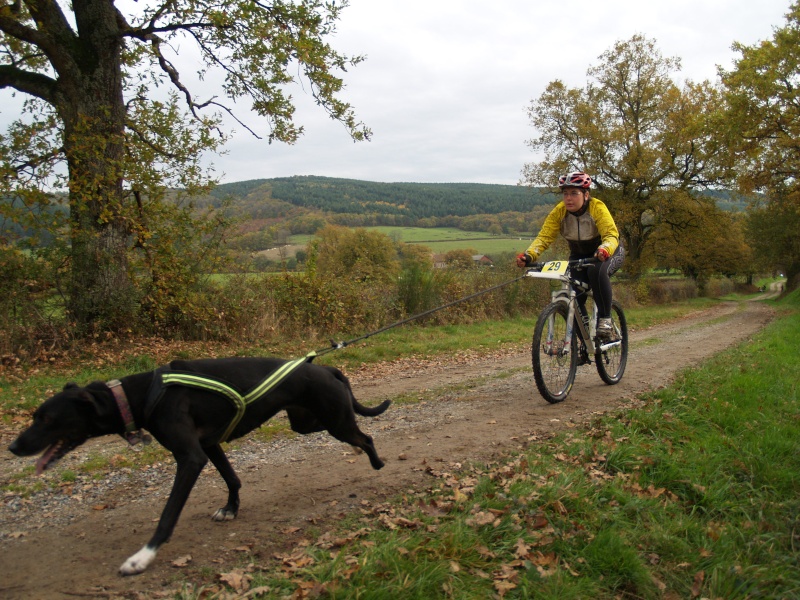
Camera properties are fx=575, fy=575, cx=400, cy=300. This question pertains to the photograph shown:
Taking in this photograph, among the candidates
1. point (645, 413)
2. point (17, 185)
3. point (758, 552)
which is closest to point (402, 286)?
point (17, 185)

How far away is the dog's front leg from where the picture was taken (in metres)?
3.17

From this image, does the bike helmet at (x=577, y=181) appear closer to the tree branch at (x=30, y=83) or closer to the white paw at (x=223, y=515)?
the white paw at (x=223, y=515)

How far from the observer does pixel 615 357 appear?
793cm

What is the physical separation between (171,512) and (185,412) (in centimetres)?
57

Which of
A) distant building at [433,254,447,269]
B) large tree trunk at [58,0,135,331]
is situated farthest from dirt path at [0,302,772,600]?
distant building at [433,254,447,269]

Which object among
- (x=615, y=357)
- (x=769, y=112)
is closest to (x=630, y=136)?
(x=769, y=112)

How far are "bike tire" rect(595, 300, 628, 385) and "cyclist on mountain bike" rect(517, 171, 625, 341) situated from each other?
15.9 inches

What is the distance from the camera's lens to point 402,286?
642 inches

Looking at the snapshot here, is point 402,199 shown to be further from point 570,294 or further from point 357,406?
point 357,406

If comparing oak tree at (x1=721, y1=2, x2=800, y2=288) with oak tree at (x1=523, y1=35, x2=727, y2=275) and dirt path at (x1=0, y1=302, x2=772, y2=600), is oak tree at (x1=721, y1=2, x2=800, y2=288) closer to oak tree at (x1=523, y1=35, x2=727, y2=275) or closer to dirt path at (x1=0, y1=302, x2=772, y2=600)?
oak tree at (x1=523, y1=35, x2=727, y2=275)

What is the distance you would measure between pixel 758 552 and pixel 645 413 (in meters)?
2.38

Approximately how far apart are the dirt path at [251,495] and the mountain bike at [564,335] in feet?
1.00

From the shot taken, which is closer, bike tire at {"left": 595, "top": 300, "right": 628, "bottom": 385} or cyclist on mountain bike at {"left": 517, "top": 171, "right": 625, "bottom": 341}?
cyclist on mountain bike at {"left": 517, "top": 171, "right": 625, "bottom": 341}

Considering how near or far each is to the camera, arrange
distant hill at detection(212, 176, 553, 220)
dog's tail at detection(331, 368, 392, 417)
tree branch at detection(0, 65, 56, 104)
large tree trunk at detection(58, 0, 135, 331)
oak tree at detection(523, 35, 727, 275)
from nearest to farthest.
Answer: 1. dog's tail at detection(331, 368, 392, 417)
2. large tree trunk at detection(58, 0, 135, 331)
3. tree branch at detection(0, 65, 56, 104)
4. oak tree at detection(523, 35, 727, 275)
5. distant hill at detection(212, 176, 553, 220)
